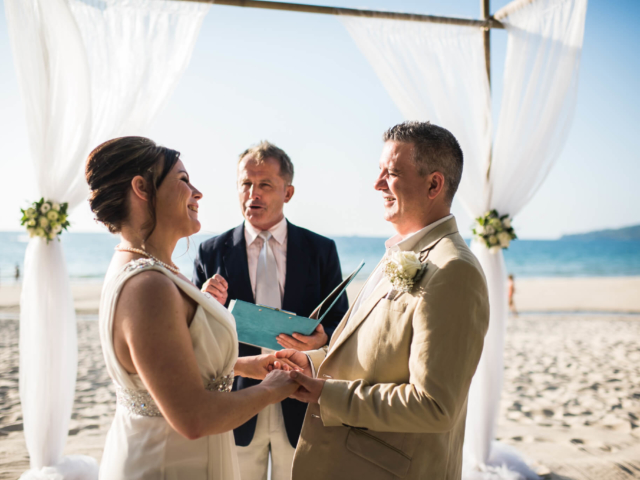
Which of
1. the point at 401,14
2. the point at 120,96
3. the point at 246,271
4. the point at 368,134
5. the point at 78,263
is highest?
the point at 368,134

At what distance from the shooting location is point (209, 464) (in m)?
1.62

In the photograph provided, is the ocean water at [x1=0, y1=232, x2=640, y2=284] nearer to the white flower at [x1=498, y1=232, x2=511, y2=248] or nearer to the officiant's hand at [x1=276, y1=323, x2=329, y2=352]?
the white flower at [x1=498, y1=232, x2=511, y2=248]

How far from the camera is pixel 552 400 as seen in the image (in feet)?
19.7

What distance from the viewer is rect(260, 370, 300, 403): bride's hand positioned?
5.40 feet

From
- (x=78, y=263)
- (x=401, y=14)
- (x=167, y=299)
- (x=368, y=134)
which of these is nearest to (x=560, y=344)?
(x=401, y=14)

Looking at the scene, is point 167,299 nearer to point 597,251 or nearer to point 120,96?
point 120,96

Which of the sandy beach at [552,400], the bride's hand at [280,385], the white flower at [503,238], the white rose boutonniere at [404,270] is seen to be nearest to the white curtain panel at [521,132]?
the white flower at [503,238]

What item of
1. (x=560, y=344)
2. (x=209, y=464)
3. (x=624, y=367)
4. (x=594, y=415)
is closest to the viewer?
(x=209, y=464)

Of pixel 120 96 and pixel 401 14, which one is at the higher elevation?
pixel 401 14

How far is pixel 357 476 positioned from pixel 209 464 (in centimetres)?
53

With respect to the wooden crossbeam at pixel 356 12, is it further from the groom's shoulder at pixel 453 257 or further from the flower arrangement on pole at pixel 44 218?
the groom's shoulder at pixel 453 257

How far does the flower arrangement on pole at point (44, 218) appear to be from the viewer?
3.44 m

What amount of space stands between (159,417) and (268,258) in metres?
1.60

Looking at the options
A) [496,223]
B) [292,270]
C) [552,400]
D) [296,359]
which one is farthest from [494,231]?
[552,400]
